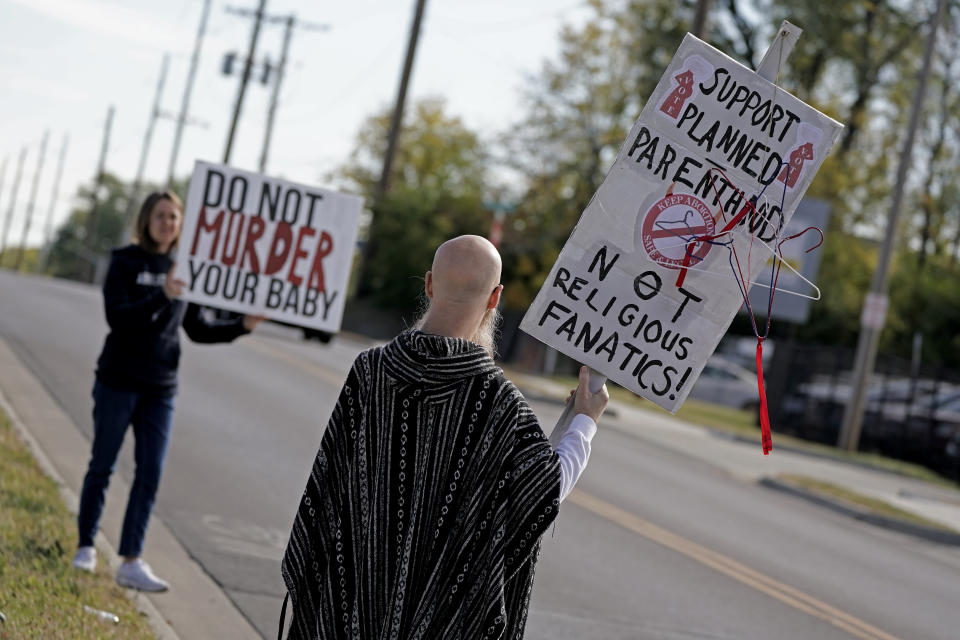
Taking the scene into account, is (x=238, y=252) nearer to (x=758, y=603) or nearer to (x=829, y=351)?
(x=758, y=603)

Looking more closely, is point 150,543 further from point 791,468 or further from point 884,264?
point 884,264

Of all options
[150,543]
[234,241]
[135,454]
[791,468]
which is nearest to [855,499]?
[791,468]

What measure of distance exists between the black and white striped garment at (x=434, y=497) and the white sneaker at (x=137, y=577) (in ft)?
10.7

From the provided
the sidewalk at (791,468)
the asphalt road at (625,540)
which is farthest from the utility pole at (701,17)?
the asphalt road at (625,540)

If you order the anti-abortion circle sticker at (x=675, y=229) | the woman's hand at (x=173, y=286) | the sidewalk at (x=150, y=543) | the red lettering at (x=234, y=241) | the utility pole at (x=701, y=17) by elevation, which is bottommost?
the sidewalk at (x=150, y=543)

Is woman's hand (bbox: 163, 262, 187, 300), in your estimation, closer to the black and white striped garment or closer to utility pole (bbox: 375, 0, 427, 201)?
the black and white striped garment

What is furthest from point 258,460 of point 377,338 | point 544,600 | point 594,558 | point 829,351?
point 377,338

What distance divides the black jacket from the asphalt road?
1.34 meters

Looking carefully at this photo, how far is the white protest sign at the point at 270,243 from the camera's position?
6.43m

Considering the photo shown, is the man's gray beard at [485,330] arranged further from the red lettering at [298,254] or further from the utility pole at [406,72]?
the utility pole at [406,72]

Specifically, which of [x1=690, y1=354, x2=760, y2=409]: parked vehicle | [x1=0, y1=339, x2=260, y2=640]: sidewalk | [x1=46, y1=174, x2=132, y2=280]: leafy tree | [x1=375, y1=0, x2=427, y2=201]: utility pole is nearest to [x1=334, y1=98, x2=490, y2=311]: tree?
[x1=375, y1=0, x2=427, y2=201]: utility pole

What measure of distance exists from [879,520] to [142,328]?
1108 centimetres

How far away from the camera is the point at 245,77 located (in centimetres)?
4425

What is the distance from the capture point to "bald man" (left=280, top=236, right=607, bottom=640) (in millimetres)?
3270
